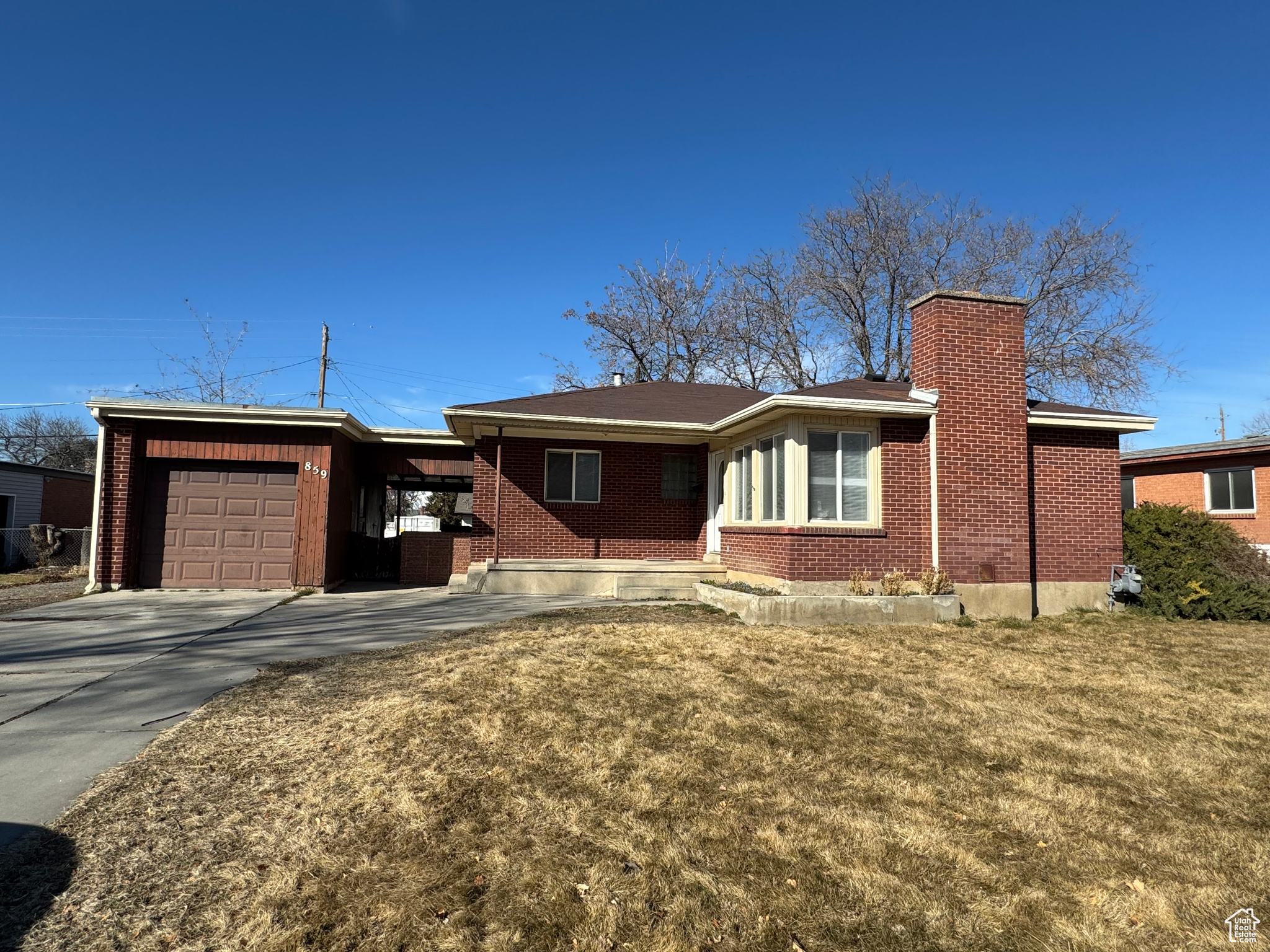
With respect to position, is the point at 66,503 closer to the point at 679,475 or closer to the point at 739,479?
the point at 679,475

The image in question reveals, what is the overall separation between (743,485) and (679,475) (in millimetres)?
2521

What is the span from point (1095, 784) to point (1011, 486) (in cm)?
710

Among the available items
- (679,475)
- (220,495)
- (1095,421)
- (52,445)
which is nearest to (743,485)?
(679,475)

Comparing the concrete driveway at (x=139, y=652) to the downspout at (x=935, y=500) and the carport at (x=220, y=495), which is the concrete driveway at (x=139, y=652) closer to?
the carport at (x=220, y=495)

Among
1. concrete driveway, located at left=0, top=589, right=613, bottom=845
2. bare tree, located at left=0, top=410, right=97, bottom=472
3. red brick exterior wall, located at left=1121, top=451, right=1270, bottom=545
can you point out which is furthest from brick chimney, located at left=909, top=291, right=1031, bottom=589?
bare tree, located at left=0, top=410, right=97, bottom=472

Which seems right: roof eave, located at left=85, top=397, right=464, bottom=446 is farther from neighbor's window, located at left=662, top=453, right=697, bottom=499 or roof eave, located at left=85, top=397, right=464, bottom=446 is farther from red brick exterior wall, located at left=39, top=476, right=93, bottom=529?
red brick exterior wall, located at left=39, top=476, right=93, bottom=529

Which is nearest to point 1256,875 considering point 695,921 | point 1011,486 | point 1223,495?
point 695,921

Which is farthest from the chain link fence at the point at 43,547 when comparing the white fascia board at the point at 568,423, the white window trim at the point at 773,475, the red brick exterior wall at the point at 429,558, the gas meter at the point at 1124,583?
the gas meter at the point at 1124,583

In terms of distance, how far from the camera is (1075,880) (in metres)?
3.08

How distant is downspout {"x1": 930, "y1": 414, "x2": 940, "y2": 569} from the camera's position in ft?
33.6

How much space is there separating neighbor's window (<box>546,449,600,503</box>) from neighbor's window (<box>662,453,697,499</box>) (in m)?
1.41

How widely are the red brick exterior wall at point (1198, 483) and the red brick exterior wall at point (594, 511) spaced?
10.8 metres

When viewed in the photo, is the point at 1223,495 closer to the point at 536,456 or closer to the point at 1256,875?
the point at 536,456

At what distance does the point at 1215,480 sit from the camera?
56.1 feet
